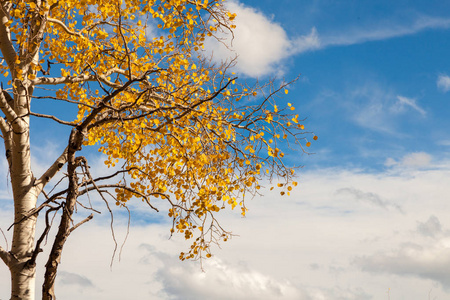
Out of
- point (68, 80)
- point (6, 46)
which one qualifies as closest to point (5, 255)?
point (68, 80)

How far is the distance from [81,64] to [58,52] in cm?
133

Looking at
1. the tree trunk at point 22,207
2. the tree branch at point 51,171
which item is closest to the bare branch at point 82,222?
the tree trunk at point 22,207

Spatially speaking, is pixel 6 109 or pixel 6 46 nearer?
pixel 6 109

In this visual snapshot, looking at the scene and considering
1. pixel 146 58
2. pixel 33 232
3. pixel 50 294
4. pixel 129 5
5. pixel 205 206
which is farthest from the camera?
pixel 146 58

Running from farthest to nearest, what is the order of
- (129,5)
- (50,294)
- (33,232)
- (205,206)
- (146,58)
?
(146,58), (129,5), (205,206), (33,232), (50,294)

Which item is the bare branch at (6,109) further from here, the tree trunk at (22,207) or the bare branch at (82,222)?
the bare branch at (82,222)

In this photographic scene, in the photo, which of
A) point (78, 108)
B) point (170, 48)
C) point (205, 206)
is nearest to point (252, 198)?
point (205, 206)

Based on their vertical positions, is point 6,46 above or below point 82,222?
above

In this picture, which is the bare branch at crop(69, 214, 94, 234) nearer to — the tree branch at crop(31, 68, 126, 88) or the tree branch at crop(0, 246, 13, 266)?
the tree branch at crop(0, 246, 13, 266)

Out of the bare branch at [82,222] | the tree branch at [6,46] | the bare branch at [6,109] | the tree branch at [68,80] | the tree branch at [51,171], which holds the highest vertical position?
the tree branch at [6,46]

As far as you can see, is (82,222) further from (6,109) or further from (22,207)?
(6,109)

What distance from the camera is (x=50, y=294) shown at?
221 inches

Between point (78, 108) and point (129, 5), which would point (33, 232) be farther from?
point (129, 5)

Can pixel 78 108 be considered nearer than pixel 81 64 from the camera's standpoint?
No
